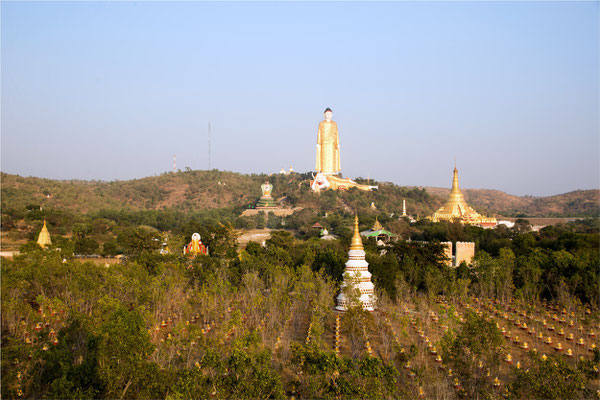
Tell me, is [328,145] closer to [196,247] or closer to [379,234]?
[379,234]

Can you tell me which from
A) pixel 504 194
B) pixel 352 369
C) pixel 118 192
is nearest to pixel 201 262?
pixel 352 369

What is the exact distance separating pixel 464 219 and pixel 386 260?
33412 millimetres

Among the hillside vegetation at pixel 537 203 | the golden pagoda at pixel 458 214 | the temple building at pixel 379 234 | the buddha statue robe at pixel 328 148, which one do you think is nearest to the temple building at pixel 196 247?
the temple building at pixel 379 234

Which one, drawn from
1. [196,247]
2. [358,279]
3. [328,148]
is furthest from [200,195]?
[358,279]

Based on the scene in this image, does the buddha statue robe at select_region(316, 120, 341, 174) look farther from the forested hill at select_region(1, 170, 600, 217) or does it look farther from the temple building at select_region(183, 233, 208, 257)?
the temple building at select_region(183, 233, 208, 257)

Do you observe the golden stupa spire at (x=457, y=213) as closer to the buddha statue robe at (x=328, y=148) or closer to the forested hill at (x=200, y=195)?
the forested hill at (x=200, y=195)

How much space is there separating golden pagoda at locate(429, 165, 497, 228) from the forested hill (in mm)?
17762

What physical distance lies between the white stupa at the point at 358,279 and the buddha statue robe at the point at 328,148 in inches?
Answer: 2281

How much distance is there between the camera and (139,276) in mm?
30344

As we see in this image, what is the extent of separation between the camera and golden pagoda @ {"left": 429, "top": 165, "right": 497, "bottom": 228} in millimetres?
69250

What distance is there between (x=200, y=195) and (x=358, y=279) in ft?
265

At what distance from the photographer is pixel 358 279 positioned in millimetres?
Result: 30219

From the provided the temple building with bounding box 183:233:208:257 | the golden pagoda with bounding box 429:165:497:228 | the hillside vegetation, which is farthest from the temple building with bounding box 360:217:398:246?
the hillside vegetation

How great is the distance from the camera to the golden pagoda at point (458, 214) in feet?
227
